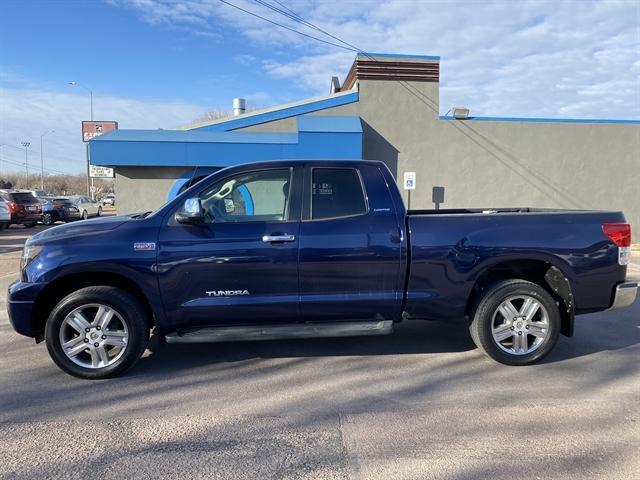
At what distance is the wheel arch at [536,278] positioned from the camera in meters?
4.84

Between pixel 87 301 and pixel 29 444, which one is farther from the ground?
pixel 87 301

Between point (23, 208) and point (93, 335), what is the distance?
73.5 ft

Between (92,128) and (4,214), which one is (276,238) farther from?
(92,128)

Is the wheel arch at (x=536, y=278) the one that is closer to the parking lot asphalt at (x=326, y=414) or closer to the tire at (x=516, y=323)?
the tire at (x=516, y=323)

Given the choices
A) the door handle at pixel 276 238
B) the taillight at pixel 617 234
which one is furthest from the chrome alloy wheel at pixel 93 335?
the taillight at pixel 617 234

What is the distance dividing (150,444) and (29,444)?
0.80 metres

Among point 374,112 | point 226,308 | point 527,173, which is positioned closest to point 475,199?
point 527,173

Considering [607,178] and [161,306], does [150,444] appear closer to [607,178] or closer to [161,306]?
[161,306]

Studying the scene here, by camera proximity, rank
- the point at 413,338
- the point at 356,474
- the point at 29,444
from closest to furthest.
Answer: the point at 356,474
the point at 29,444
the point at 413,338

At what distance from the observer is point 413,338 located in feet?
18.6

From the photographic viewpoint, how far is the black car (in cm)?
2573

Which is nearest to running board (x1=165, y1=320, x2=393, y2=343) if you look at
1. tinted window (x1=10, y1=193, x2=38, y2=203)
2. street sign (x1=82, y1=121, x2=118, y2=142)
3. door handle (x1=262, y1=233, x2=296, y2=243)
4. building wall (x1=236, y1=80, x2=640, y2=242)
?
door handle (x1=262, y1=233, x2=296, y2=243)

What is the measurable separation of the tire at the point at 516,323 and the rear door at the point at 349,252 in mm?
858

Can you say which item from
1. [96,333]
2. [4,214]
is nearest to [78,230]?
[96,333]
